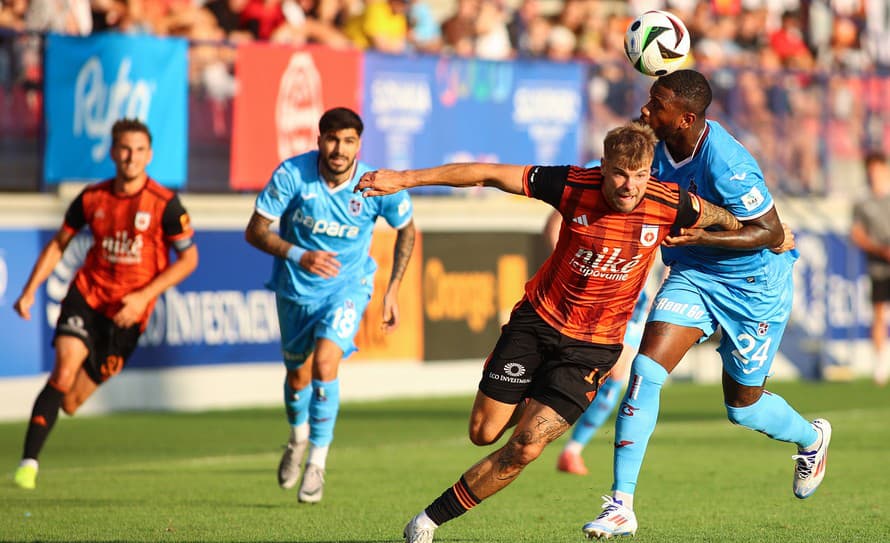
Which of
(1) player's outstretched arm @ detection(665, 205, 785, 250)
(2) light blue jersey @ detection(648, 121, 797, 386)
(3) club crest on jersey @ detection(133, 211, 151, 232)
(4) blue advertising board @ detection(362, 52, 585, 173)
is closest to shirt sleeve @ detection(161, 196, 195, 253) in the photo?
(3) club crest on jersey @ detection(133, 211, 151, 232)

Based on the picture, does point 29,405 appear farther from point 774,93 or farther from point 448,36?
point 774,93

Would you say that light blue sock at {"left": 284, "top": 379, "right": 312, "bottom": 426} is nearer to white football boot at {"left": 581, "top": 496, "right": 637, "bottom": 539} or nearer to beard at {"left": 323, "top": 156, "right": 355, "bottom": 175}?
beard at {"left": 323, "top": 156, "right": 355, "bottom": 175}

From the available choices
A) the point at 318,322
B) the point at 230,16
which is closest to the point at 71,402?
the point at 318,322

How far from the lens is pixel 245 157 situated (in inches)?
581

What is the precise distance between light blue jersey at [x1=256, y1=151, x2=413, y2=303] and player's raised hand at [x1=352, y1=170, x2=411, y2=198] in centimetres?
281

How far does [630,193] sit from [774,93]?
486 inches

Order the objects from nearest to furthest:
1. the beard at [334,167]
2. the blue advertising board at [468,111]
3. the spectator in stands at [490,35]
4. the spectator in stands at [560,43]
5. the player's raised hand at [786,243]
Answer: the player's raised hand at [786,243]
the beard at [334,167]
the blue advertising board at [468,111]
the spectator in stands at [490,35]
the spectator in stands at [560,43]

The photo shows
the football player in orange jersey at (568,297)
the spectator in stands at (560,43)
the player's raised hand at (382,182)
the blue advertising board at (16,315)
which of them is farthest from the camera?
the spectator in stands at (560,43)

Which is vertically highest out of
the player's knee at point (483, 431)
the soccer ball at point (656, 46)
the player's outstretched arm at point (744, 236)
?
the soccer ball at point (656, 46)

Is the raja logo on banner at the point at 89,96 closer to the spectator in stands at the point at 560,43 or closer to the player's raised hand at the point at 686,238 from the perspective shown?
the spectator in stands at the point at 560,43

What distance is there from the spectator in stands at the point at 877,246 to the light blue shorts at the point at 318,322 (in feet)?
31.1

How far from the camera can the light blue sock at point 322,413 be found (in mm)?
9359

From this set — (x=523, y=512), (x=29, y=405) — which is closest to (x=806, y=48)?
(x=29, y=405)

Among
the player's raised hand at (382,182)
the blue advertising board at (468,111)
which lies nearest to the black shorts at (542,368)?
the player's raised hand at (382,182)
